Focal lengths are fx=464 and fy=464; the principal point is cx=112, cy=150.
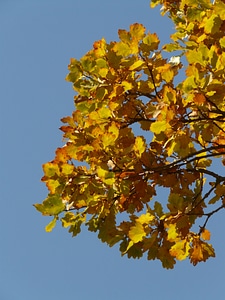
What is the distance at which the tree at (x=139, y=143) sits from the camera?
2938 mm

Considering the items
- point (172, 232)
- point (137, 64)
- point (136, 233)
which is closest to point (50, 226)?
point (136, 233)

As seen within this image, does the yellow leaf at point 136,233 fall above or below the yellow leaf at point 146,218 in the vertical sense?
below

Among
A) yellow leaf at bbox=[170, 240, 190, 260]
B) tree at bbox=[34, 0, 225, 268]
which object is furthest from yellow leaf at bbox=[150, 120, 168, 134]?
yellow leaf at bbox=[170, 240, 190, 260]

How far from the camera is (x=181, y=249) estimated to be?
3438mm

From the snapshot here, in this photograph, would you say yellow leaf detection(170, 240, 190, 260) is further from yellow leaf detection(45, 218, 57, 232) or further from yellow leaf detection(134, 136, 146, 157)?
yellow leaf detection(45, 218, 57, 232)

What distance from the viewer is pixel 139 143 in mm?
3158

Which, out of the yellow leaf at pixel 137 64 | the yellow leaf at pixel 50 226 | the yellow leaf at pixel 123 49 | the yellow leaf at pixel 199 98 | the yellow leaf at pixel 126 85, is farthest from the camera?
the yellow leaf at pixel 50 226

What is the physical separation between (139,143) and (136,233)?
0.64 meters

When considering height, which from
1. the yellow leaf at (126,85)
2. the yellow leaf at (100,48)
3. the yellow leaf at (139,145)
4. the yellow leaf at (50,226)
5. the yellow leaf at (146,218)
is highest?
the yellow leaf at (100,48)

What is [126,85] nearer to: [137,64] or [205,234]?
[137,64]

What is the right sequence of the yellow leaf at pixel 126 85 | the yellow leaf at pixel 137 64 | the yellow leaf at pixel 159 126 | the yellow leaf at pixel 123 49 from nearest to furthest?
the yellow leaf at pixel 159 126
the yellow leaf at pixel 137 64
the yellow leaf at pixel 123 49
the yellow leaf at pixel 126 85

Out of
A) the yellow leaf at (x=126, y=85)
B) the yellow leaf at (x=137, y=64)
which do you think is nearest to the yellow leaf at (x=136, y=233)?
the yellow leaf at (x=126, y=85)

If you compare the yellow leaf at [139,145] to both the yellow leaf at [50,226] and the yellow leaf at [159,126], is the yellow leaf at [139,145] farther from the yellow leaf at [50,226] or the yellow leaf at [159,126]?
the yellow leaf at [50,226]

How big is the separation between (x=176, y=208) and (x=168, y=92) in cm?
94
